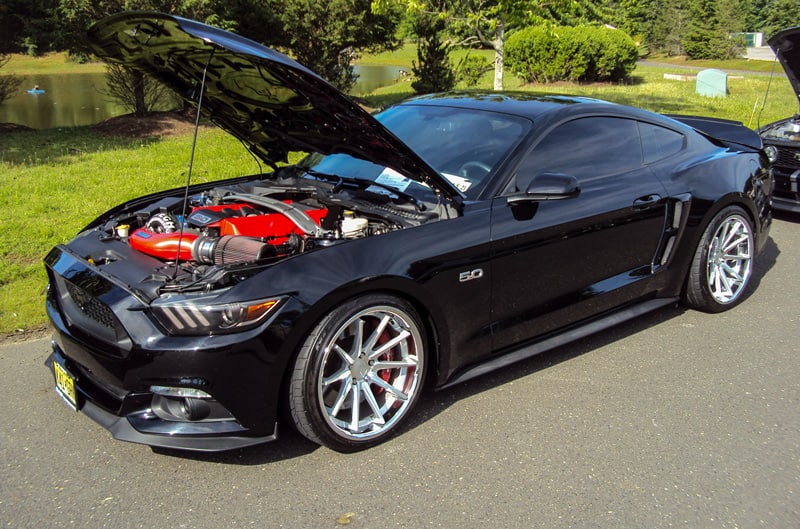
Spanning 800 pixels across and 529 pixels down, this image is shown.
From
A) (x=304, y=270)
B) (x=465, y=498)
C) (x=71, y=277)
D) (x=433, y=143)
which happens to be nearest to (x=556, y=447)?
(x=465, y=498)

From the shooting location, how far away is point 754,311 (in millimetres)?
4824

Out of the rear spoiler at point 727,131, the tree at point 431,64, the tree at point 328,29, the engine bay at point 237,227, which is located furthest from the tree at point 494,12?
the engine bay at point 237,227

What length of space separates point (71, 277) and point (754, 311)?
4.56 m

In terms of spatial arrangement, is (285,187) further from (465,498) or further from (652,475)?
(652,475)

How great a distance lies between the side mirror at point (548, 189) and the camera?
3.34 meters

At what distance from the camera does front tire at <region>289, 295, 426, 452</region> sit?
2.79 m

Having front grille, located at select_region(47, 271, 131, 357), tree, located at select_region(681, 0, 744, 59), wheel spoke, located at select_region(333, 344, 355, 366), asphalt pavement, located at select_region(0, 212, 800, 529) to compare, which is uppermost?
tree, located at select_region(681, 0, 744, 59)

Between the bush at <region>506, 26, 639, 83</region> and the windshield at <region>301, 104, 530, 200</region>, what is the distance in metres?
20.5

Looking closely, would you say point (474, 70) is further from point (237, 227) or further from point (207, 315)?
point (207, 315)

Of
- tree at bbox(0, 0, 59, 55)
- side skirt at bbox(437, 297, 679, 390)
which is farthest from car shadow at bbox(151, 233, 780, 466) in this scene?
tree at bbox(0, 0, 59, 55)

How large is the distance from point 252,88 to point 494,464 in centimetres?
222

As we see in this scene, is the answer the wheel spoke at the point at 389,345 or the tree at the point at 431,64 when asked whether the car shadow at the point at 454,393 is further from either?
the tree at the point at 431,64

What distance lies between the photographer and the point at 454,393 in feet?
11.8

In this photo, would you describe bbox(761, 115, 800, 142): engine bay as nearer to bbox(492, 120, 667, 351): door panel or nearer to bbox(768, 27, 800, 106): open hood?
bbox(768, 27, 800, 106): open hood
